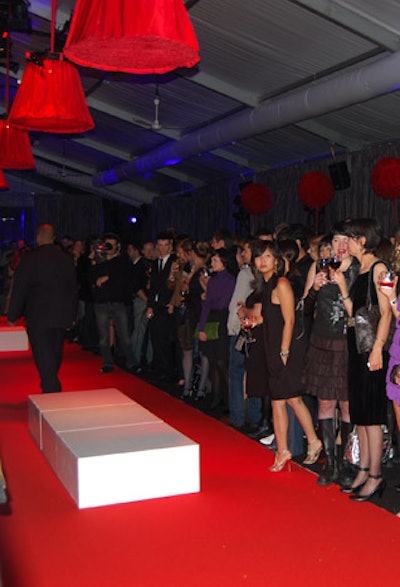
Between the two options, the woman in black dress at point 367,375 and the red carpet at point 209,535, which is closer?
the red carpet at point 209,535

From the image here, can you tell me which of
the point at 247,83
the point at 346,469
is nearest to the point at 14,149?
the point at 346,469

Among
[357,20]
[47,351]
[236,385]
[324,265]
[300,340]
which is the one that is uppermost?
[357,20]

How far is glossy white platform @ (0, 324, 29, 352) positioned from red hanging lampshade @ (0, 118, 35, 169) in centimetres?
431

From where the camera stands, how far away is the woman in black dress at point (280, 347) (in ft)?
14.9

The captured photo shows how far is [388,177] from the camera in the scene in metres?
8.32

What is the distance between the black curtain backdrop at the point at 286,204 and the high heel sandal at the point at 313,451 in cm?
453

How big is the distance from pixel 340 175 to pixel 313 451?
7263 millimetres

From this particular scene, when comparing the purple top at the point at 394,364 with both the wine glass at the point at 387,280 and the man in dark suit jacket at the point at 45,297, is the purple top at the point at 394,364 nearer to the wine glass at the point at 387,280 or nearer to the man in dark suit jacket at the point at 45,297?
the wine glass at the point at 387,280

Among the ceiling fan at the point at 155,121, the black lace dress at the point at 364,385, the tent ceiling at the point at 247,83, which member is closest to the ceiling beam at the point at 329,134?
the tent ceiling at the point at 247,83

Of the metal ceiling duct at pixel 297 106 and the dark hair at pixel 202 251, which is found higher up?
the metal ceiling duct at pixel 297 106

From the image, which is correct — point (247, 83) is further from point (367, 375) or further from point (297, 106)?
point (367, 375)

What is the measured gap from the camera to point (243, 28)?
8484 millimetres

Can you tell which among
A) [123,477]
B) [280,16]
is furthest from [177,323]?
[123,477]

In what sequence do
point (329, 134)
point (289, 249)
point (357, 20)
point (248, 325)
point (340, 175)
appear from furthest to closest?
point (340, 175) → point (329, 134) → point (357, 20) → point (248, 325) → point (289, 249)
